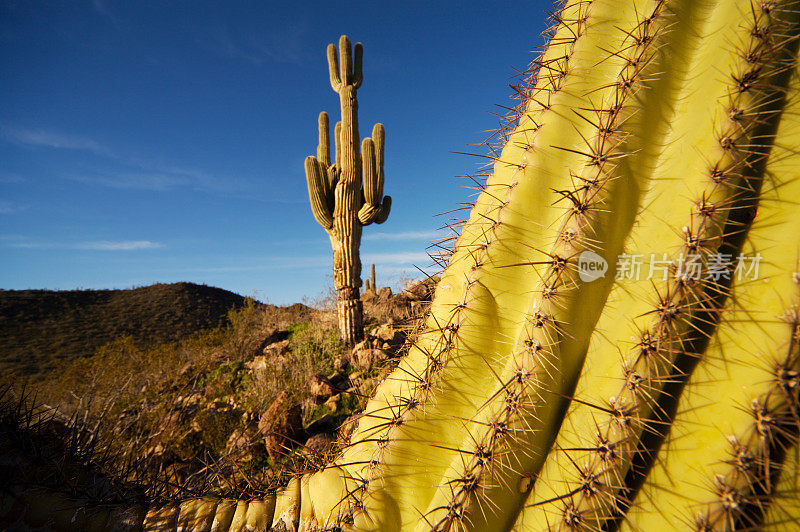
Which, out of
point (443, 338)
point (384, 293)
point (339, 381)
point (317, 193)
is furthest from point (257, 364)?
point (443, 338)

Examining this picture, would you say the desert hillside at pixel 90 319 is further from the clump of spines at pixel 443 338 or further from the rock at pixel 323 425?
the clump of spines at pixel 443 338

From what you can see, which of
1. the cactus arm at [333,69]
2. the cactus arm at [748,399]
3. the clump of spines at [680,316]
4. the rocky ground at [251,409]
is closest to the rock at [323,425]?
the rocky ground at [251,409]

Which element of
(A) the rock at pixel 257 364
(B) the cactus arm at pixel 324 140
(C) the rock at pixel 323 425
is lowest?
(C) the rock at pixel 323 425

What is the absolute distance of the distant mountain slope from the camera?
50.3 feet

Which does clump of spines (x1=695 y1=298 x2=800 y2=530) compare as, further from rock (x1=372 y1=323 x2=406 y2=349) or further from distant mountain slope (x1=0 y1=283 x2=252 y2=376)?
distant mountain slope (x1=0 y1=283 x2=252 y2=376)

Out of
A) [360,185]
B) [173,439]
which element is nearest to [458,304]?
[173,439]

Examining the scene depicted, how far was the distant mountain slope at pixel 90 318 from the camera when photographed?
15336 mm

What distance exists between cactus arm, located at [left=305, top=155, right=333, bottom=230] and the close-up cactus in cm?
721

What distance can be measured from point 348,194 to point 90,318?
19.2m

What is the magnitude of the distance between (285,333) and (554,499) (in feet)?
31.6

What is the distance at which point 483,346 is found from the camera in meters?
1.65

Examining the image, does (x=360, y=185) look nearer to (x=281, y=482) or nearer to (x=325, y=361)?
(x=325, y=361)

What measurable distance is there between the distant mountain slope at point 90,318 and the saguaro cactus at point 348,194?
12.4 m

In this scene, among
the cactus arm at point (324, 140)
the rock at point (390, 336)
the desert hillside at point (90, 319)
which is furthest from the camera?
the desert hillside at point (90, 319)
